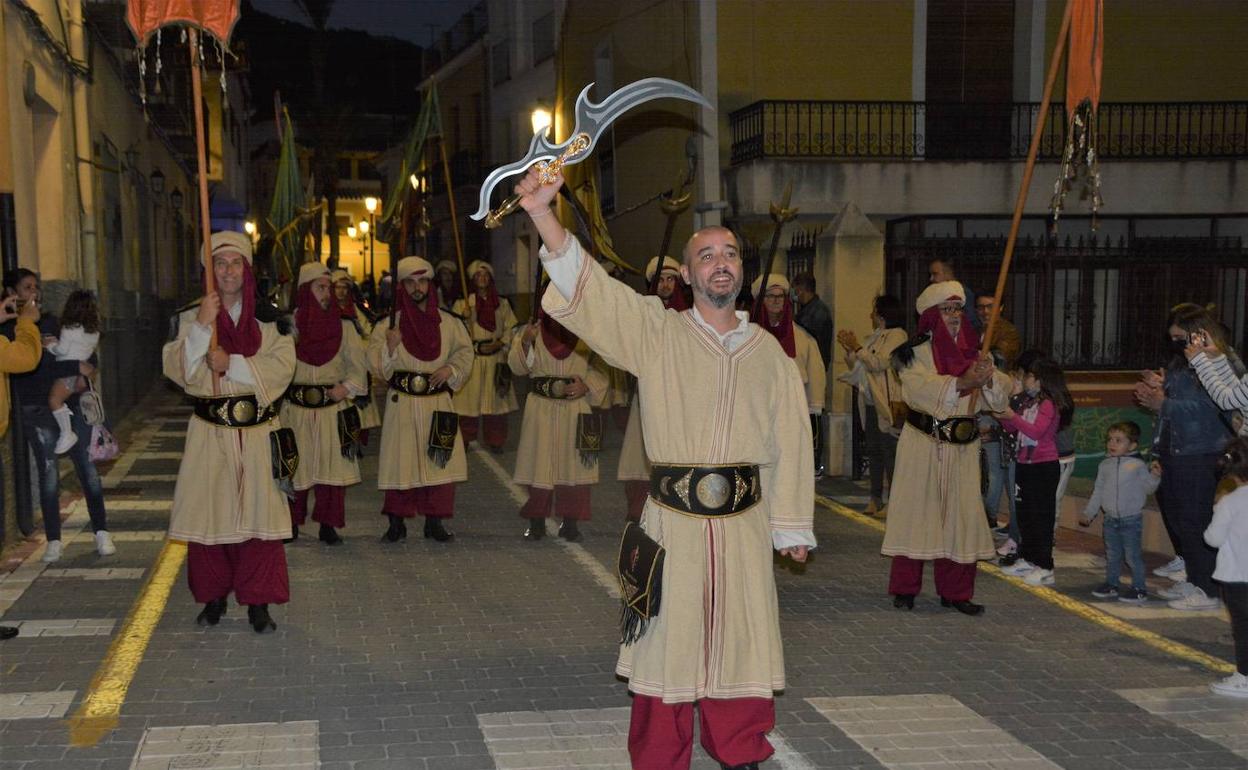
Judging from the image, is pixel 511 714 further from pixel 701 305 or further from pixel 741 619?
pixel 701 305

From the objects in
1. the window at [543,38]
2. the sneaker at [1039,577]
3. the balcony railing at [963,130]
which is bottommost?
the sneaker at [1039,577]

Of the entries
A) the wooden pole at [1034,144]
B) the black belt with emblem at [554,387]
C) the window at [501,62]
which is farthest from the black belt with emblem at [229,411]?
the window at [501,62]

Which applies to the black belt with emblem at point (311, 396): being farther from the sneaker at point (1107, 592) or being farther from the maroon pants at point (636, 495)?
the sneaker at point (1107, 592)

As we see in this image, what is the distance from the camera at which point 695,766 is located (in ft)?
17.2

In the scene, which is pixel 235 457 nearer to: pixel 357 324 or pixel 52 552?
pixel 52 552

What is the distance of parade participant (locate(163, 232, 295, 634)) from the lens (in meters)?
6.95

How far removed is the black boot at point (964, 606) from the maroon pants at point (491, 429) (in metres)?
8.37

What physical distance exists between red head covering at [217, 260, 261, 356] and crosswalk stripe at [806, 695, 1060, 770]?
136 inches

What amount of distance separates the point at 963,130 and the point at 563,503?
13038mm

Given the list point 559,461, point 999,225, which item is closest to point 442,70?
point 999,225

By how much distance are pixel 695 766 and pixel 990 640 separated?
249cm

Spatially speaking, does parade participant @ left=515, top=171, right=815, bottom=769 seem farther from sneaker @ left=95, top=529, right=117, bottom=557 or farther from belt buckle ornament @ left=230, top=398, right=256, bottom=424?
sneaker @ left=95, top=529, right=117, bottom=557

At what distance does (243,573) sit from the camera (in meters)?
7.16

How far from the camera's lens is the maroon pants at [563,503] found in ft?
32.6
